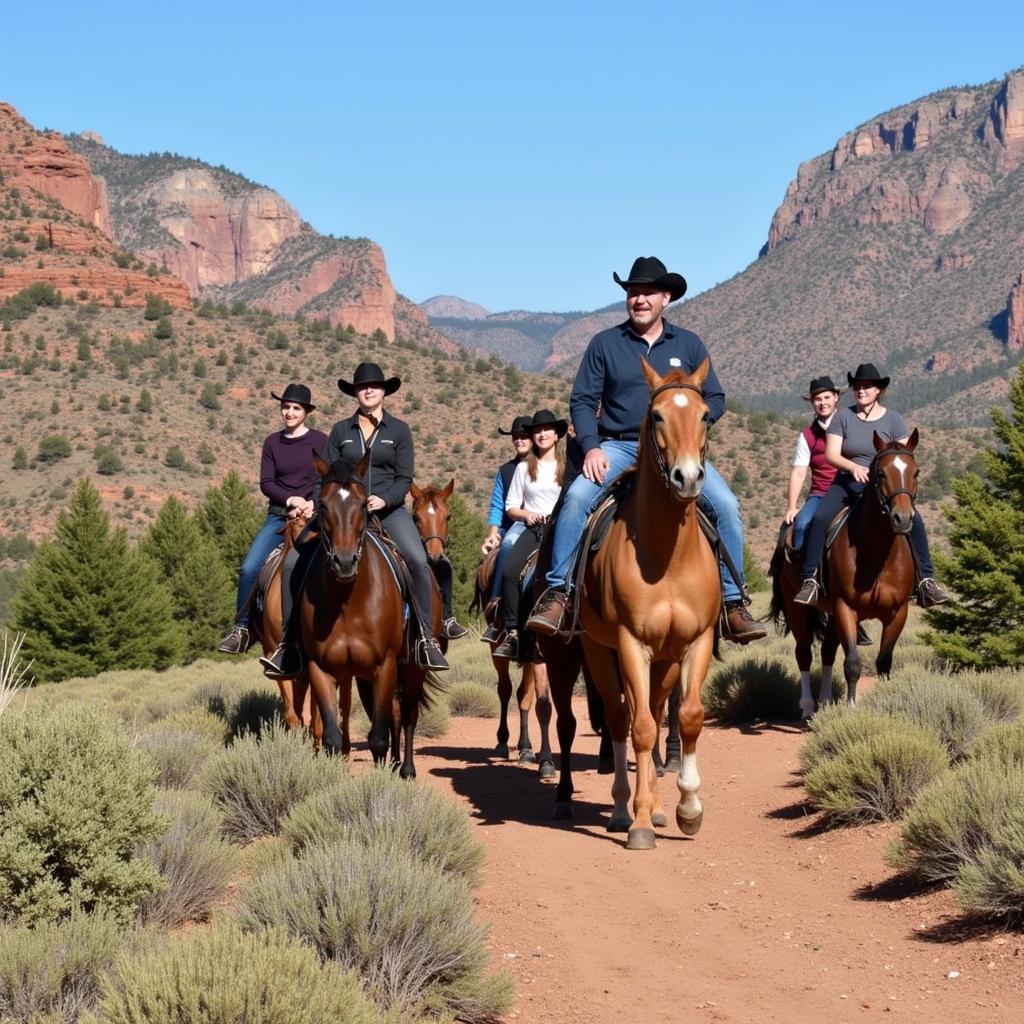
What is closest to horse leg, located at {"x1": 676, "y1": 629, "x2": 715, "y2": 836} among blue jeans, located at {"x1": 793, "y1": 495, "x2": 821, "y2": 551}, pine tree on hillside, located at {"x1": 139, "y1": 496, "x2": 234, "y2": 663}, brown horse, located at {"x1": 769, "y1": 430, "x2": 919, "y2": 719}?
brown horse, located at {"x1": 769, "y1": 430, "x2": 919, "y2": 719}

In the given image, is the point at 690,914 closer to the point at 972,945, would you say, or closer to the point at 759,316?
the point at 972,945

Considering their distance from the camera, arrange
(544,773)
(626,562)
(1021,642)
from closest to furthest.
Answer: (626,562) → (544,773) → (1021,642)

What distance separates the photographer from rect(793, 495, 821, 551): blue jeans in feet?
45.5

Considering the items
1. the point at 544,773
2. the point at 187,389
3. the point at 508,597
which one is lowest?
the point at 544,773

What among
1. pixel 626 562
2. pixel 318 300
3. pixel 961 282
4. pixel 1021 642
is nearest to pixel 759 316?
pixel 961 282

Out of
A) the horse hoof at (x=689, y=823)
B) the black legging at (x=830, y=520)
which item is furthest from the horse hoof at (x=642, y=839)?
the black legging at (x=830, y=520)

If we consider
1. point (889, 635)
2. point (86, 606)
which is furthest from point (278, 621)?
point (86, 606)

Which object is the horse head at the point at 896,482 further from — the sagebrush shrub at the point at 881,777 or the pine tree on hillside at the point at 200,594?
the pine tree on hillside at the point at 200,594

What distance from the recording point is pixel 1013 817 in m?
6.67

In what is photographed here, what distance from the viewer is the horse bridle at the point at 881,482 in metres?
12.1

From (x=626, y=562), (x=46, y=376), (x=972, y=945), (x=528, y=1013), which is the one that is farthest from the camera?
→ (x=46, y=376)

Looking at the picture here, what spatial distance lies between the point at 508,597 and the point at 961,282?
568 feet

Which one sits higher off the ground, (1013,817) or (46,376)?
(46,376)

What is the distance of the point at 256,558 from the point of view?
12438mm
